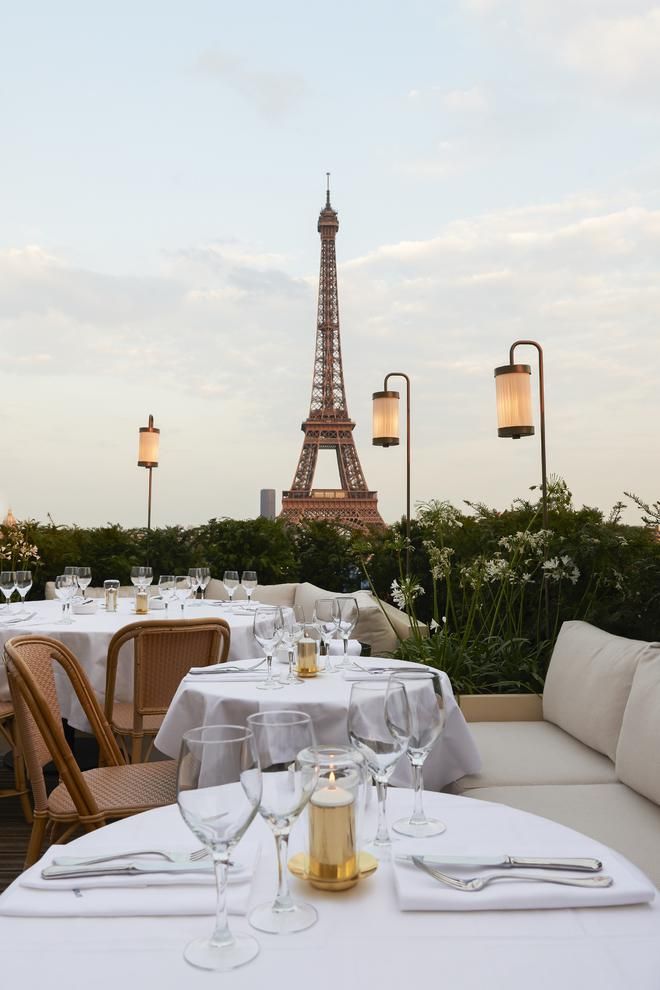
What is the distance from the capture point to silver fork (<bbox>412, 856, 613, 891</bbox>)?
89 cm

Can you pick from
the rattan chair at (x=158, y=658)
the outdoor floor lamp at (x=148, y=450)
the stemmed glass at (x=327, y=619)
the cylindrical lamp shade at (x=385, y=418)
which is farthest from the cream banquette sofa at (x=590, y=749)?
the outdoor floor lamp at (x=148, y=450)

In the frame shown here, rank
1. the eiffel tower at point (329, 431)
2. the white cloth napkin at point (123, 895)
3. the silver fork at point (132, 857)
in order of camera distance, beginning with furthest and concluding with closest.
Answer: the eiffel tower at point (329, 431) → the silver fork at point (132, 857) → the white cloth napkin at point (123, 895)

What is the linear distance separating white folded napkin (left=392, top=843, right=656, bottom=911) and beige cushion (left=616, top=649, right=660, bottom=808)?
132 centimetres

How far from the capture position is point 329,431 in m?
22.3

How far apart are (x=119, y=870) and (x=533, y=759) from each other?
1.96 metres

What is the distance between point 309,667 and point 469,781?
658 mm

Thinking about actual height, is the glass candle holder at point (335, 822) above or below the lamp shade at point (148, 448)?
below

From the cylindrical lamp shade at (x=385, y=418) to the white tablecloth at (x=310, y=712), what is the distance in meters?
3.70

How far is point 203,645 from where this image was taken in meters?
2.89

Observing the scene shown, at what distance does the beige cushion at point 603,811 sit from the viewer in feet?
5.91

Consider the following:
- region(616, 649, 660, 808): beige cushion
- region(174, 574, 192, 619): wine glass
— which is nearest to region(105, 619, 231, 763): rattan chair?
region(174, 574, 192, 619): wine glass

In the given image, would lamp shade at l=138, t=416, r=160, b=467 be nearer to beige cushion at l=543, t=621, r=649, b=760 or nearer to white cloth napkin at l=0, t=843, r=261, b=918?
beige cushion at l=543, t=621, r=649, b=760

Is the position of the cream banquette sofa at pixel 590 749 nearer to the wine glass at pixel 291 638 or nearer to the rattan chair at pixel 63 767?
the wine glass at pixel 291 638

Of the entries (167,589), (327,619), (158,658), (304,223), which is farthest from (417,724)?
(304,223)
